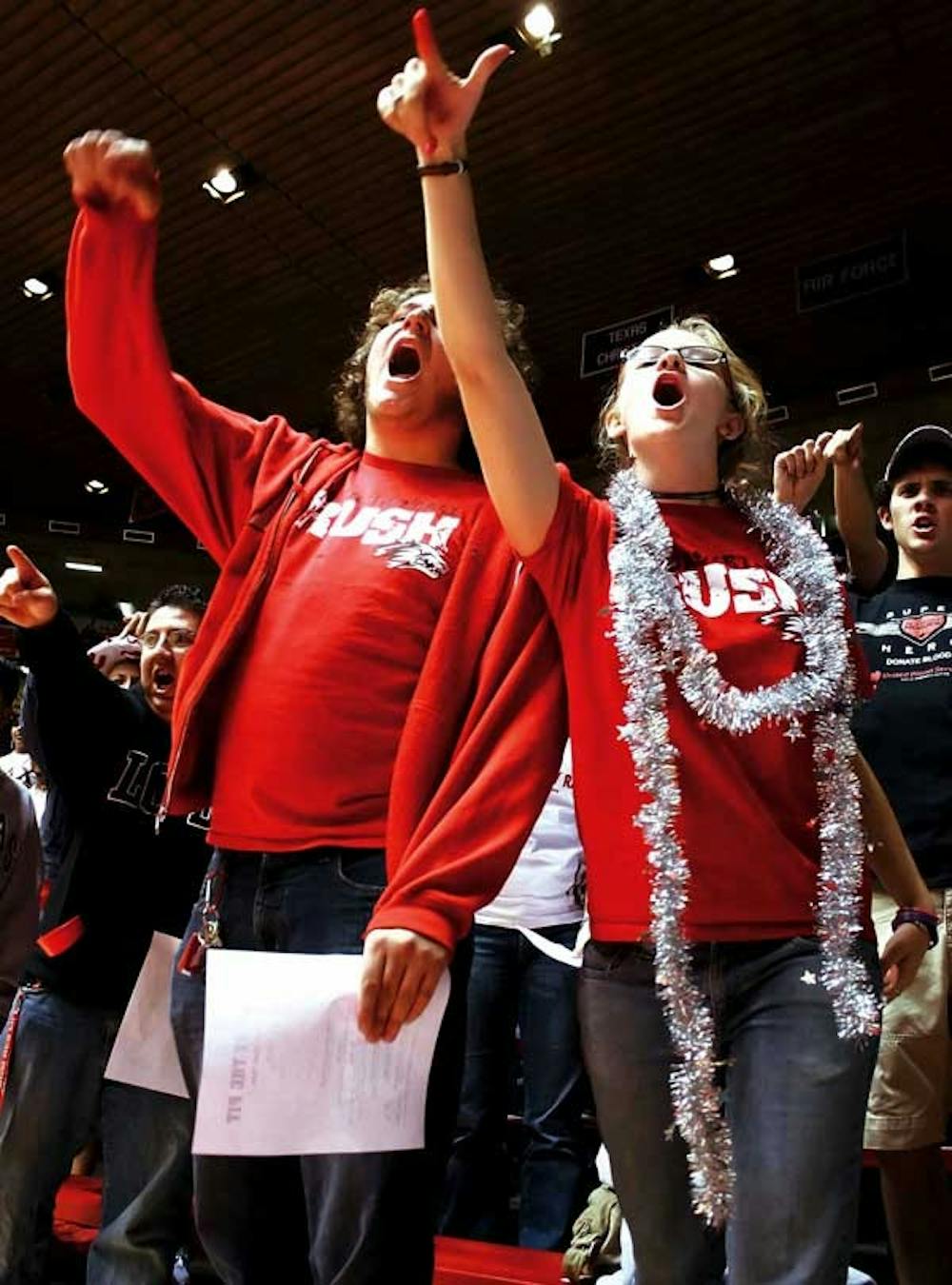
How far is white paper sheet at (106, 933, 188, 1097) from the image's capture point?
1741 mm

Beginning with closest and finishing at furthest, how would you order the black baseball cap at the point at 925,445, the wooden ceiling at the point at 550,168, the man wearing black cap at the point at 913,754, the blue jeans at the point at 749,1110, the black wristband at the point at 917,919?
1. the blue jeans at the point at 749,1110
2. the black wristband at the point at 917,919
3. the man wearing black cap at the point at 913,754
4. the black baseball cap at the point at 925,445
5. the wooden ceiling at the point at 550,168

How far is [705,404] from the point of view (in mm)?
1650

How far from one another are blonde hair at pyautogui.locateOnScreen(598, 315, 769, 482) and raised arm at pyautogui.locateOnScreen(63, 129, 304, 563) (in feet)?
1.64

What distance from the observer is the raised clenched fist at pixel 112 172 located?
1.50m

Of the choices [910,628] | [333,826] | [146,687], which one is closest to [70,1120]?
[146,687]

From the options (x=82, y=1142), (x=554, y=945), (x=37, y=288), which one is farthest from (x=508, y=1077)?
(x=37, y=288)

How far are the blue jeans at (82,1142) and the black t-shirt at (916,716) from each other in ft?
4.96

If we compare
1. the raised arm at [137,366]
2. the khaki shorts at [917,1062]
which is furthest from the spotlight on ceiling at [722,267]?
the raised arm at [137,366]

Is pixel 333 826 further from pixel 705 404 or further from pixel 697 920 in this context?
pixel 705 404

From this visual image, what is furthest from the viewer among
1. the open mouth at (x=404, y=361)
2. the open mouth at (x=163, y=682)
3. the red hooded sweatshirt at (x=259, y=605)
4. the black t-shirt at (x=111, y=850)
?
the open mouth at (x=163, y=682)

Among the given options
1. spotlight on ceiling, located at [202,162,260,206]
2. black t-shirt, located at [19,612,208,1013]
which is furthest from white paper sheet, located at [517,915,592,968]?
spotlight on ceiling, located at [202,162,260,206]

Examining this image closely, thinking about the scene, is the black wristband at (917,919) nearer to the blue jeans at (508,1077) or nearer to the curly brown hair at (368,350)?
the curly brown hair at (368,350)

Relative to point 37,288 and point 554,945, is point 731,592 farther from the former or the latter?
point 37,288

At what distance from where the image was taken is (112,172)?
150 centimetres
